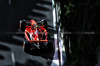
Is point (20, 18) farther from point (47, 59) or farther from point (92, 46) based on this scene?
point (92, 46)

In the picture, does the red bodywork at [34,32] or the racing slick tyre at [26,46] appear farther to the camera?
the red bodywork at [34,32]

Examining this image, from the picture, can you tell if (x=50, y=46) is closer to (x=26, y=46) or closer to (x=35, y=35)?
(x=35, y=35)

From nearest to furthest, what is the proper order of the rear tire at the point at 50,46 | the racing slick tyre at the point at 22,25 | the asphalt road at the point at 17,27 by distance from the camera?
the rear tire at the point at 50,46, the asphalt road at the point at 17,27, the racing slick tyre at the point at 22,25

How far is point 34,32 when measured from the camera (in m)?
6.29

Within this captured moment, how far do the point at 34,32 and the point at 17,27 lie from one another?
102 centimetres

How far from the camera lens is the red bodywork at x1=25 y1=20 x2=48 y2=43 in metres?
6.07

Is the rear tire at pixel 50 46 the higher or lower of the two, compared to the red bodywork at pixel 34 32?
lower

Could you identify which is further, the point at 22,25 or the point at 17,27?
the point at 17,27

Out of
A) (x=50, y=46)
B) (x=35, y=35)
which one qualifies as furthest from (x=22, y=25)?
(x=50, y=46)

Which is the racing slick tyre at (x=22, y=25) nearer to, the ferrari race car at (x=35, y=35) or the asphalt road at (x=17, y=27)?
the ferrari race car at (x=35, y=35)

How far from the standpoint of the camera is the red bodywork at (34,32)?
6069 mm

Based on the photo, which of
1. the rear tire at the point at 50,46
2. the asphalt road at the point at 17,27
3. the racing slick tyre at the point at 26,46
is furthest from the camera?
the asphalt road at the point at 17,27

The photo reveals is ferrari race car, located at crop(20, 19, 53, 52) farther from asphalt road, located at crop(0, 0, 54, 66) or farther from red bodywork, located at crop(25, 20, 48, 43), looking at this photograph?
asphalt road, located at crop(0, 0, 54, 66)

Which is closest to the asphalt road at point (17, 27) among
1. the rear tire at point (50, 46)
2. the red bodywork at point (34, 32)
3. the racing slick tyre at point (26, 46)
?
the rear tire at point (50, 46)
